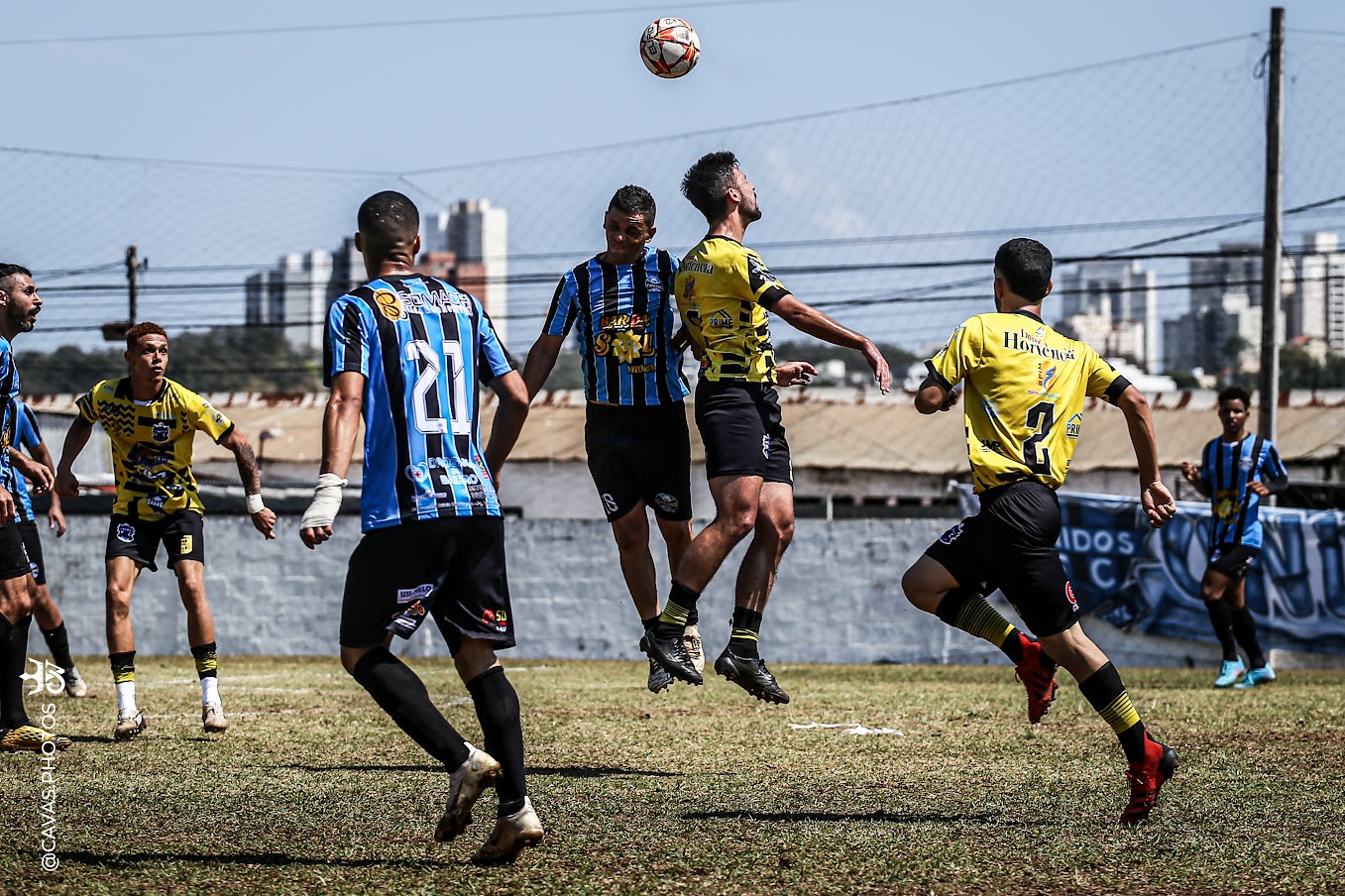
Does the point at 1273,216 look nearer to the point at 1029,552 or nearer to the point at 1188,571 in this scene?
the point at 1188,571

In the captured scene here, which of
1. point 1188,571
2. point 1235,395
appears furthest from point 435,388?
point 1188,571

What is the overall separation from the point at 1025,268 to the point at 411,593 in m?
2.78

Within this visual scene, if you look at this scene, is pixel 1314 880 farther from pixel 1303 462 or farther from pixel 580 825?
pixel 1303 462

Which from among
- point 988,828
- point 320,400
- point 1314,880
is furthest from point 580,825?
point 320,400

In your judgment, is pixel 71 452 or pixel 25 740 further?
pixel 71 452

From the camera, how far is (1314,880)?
4.47 metres

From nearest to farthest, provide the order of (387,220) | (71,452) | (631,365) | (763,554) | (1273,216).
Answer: (387,220) < (763,554) < (631,365) < (71,452) < (1273,216)

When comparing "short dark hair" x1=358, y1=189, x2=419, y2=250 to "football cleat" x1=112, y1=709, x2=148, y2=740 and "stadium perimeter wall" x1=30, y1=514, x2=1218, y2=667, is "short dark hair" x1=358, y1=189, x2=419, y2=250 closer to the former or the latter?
"football cleat" x1=112, y1=709, x2=148, y2=740

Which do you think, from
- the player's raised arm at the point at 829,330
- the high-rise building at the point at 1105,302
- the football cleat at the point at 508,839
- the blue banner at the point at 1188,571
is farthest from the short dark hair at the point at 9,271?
the high-rise building at the point at 1105,302

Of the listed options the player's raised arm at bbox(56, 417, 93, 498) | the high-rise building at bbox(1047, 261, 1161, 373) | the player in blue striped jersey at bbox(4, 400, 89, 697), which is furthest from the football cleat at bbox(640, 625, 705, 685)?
the high-rise building at bbox(1047, 261, 1161, 373)

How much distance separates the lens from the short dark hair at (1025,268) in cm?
606

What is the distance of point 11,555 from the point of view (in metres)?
8.29

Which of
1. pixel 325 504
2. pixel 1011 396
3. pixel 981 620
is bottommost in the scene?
pixel 981 620

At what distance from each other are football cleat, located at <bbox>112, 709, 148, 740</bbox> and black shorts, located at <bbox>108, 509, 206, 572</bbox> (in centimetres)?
104
